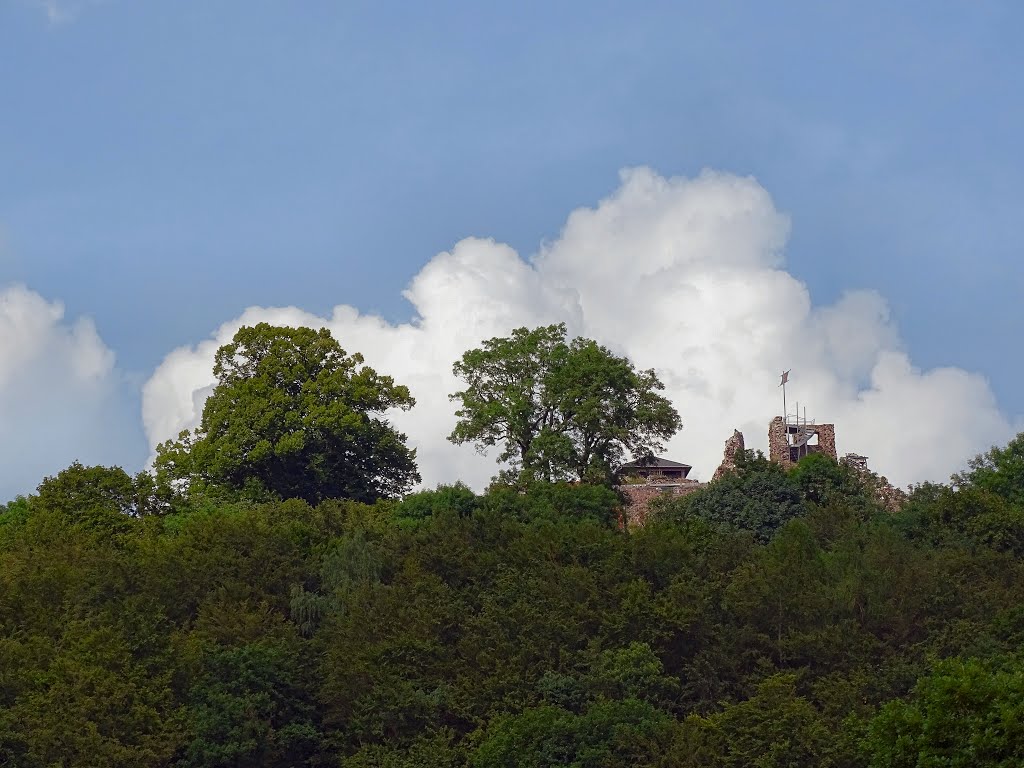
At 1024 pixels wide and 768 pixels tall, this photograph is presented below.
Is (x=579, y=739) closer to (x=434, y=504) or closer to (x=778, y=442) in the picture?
(x=434, y=504)

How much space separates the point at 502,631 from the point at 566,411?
17.2 meters

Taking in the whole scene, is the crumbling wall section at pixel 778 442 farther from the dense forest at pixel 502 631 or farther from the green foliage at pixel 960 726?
the green foliage at pixel 960 726

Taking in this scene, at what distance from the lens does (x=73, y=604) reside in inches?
1966

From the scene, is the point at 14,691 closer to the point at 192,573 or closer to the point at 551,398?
the point at 192,573

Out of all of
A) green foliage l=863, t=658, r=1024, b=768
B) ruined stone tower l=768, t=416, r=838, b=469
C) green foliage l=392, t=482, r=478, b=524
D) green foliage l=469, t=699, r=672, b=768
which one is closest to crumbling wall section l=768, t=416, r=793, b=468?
ruined stone tower l=768, t=416, r=838, b=469

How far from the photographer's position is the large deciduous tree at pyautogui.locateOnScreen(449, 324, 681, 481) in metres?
64.8

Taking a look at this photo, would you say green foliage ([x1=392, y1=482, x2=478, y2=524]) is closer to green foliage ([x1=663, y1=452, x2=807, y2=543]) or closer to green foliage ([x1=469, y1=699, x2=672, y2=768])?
green foliage ([x1=663, y1=452, x2=807, y2=543])

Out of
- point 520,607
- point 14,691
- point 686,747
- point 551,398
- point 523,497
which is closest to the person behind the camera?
point 686,747

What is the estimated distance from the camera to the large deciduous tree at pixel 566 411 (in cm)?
6475

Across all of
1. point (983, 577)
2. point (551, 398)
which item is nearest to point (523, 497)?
point (551, 398)

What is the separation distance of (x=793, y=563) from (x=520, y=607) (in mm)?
7785

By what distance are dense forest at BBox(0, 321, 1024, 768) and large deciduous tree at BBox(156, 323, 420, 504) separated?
648cm

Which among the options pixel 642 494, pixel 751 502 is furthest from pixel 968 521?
pixel 642 494

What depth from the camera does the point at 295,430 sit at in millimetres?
66438
